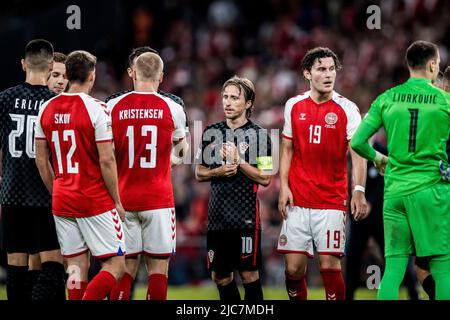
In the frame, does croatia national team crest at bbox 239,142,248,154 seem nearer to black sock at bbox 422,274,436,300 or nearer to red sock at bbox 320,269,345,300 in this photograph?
red sock at bbox 320,269,345,300

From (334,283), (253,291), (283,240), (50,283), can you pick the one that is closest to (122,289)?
(50,283)

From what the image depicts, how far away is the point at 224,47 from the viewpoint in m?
20.8

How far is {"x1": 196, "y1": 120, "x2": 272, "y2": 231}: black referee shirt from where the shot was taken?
358 inches

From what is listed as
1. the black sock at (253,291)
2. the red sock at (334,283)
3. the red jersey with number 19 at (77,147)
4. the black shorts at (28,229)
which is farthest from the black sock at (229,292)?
the black shorts at (28,229)

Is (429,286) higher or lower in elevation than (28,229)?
lower

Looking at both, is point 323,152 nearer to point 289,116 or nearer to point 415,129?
point 289,116

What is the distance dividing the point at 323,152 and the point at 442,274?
1.80 meters

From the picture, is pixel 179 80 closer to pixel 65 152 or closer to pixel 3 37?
pixel 3 37

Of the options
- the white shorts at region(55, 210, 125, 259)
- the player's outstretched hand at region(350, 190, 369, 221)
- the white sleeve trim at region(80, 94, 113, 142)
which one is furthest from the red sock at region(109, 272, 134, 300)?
the player's outstretched hand at region(350, 190, 369, 221)

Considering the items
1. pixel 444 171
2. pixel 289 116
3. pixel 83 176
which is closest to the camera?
pixel 444 171

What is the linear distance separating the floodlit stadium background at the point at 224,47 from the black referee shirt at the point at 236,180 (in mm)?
5321

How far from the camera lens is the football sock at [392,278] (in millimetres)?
7946

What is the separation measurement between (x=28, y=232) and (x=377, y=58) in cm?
1046

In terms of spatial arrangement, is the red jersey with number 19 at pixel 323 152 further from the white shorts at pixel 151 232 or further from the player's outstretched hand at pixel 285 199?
the white shorts at pixel 151 232
